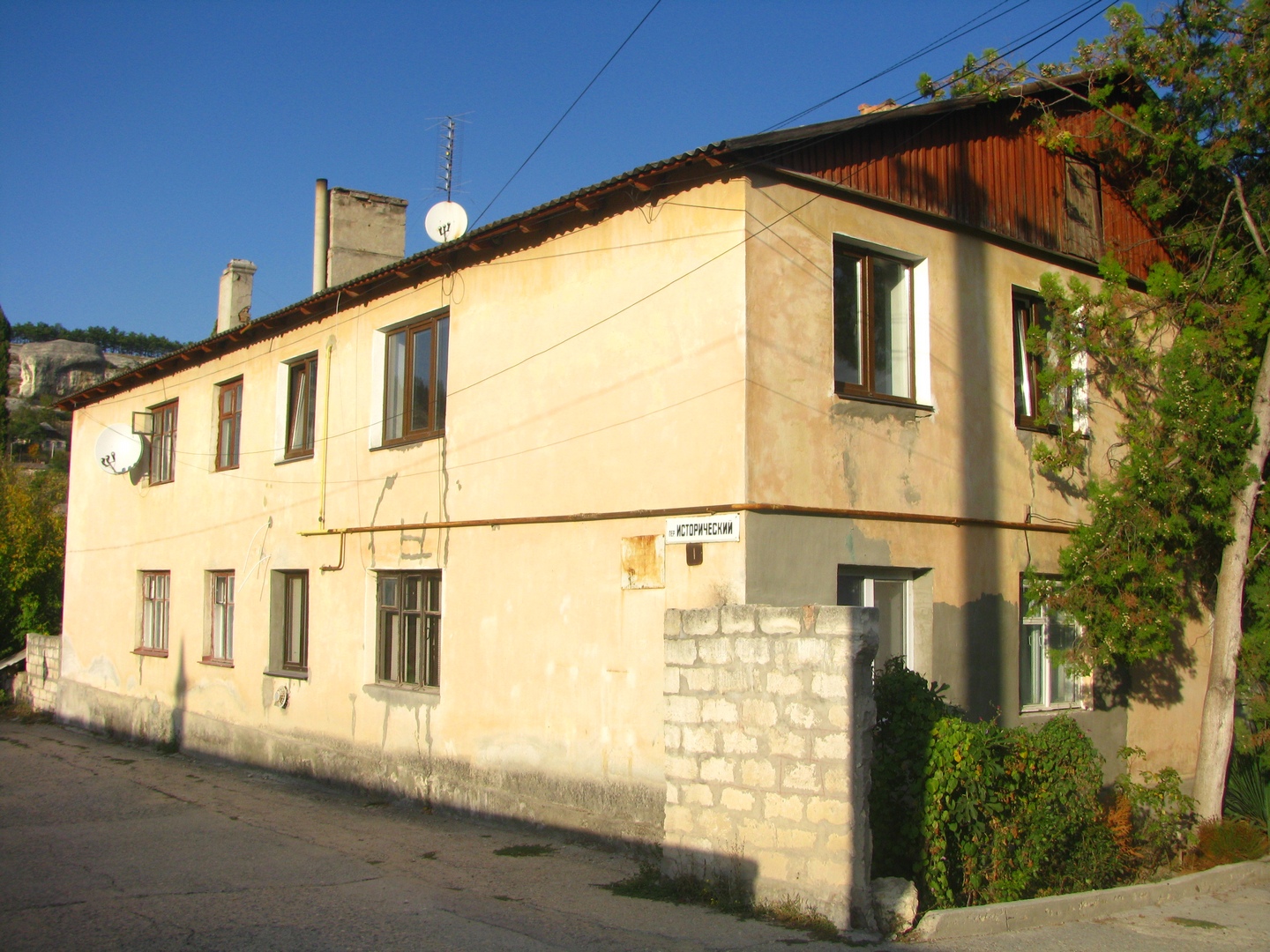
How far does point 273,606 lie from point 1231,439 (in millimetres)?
11215

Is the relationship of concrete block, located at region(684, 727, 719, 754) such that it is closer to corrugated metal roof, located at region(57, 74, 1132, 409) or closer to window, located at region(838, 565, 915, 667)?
window, located at region(838, 565, 915, 667)

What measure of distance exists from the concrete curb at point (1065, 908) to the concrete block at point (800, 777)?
3.37ft

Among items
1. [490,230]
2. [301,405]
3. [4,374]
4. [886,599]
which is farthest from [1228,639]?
[4,374]

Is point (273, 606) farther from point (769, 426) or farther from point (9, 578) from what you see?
point (9, 578)

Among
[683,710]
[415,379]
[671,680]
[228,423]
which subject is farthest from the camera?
[228,423]

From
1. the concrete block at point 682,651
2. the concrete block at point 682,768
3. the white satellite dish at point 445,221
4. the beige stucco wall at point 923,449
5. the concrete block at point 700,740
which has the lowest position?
the concrete block at point 682,768

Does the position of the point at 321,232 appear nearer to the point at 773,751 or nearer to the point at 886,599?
the point at 886,599

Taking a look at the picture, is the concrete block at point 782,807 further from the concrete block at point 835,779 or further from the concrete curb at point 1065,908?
the concrete curb at point 1065,908

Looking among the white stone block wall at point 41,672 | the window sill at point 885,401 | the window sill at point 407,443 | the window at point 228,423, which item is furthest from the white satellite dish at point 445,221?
the white stone block wall at point 41,672

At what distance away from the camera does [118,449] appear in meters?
17.5

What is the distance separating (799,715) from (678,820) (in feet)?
4.25

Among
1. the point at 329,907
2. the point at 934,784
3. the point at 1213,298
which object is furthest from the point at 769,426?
the point at 1213,298

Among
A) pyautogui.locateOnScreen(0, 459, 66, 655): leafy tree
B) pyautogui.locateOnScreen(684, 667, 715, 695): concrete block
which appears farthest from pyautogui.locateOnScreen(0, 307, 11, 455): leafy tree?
pyautogui.locateOnScreen(684, 667, 715, 695): concrete block

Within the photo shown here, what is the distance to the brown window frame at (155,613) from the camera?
16797 mm
